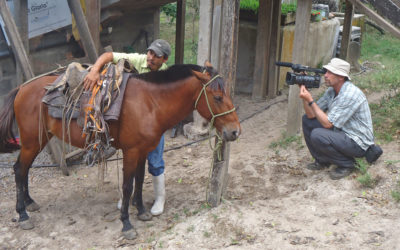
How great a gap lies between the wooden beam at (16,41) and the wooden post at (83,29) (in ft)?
2.66

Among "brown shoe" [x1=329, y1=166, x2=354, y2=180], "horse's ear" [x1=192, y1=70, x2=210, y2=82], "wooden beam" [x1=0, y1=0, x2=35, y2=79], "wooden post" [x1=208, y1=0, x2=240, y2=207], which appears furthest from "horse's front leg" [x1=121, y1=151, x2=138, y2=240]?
"brown shoe" [x1=329, y1=166, x2=354, y2=180]

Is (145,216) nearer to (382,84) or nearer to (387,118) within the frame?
(387,118)

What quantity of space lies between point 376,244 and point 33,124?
3.40 m

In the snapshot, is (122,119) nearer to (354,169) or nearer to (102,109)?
(102,109)

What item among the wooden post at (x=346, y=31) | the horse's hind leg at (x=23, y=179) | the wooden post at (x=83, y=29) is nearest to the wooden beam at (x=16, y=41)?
the wooden post at (x=83, y=29)

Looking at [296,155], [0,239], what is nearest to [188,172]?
[296,155]

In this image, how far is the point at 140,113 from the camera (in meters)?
4.01

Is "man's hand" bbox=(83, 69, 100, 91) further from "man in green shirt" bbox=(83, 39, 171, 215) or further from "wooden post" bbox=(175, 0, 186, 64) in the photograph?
"wooden post" bbox=(175, 0, 186, 64)

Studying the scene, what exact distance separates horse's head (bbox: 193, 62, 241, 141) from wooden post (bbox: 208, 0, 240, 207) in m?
0.35

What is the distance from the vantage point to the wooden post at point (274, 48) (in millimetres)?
8555

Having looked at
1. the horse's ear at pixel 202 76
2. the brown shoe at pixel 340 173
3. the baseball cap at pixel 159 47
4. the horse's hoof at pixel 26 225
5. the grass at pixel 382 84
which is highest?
the baseball cap at pixel 159 47

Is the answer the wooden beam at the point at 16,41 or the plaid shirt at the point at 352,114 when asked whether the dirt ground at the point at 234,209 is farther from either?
the wooden beam at the point at 16,41

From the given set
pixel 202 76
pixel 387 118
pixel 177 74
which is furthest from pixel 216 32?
pixel 387 118

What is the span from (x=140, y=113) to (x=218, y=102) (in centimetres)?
75
